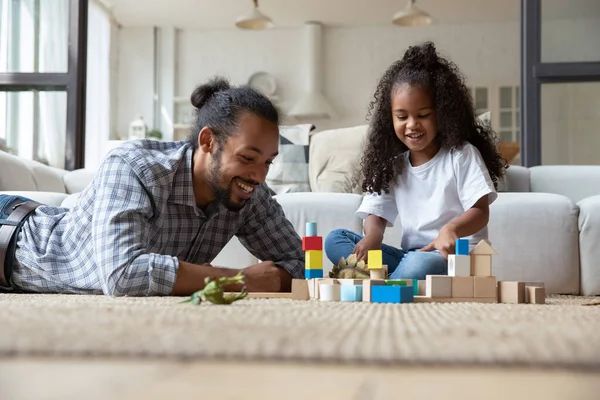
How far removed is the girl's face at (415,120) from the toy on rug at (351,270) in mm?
512

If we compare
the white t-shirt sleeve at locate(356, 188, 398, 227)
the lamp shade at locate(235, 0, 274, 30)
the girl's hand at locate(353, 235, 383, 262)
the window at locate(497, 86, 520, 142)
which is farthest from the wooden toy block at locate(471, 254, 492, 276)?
the window at locate(497, 86, 520, 142)

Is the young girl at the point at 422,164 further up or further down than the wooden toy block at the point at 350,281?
further up

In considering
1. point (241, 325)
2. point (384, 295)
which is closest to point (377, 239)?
point (384, 295)

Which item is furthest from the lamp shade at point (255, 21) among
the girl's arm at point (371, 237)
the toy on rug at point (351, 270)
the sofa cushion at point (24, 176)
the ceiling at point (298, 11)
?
the toy on rug at point (351, 270)

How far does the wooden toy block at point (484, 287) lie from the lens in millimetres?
1388

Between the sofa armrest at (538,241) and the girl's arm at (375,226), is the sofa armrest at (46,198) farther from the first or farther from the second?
the sofa armrest at (538,241)

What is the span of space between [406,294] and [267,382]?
2.76 feet

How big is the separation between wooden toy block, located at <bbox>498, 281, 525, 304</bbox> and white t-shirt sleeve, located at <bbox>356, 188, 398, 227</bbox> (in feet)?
2.10

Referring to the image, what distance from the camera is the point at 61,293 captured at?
1704 mm

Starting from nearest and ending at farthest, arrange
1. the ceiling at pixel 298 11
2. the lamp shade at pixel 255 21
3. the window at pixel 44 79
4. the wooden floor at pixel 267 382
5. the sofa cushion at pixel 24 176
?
the wooden floor at pixel 267 382 → the sofa cushion at pixel 24 176 → the window at pixel 44 79 → the lamp shade at pixel 255 21 → the ceiling at pixel 298 11

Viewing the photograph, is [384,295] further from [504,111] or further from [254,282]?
[504,111]

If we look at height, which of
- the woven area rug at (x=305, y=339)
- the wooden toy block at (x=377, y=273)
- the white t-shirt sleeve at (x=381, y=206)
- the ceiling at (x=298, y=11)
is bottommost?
the wooden toy block at (x=377, y=273)

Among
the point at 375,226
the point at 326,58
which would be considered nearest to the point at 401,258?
the point at 375,226

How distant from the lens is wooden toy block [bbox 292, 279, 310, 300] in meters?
1.43
